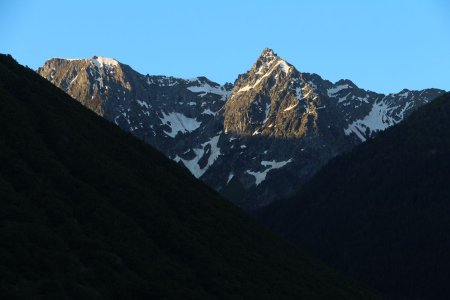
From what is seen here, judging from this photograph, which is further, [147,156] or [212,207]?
[147,156]

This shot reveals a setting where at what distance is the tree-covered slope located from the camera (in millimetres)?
107375

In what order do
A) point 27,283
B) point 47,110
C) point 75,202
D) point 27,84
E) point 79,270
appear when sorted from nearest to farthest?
point 27,283, point 79,270, point 75,202, point 47,110, point 27,84

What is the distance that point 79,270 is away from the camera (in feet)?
354

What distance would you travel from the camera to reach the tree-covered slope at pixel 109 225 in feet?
352

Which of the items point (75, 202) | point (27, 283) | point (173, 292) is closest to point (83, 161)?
point (75, 202)

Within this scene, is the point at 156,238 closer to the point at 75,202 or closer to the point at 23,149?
the point at 75,202

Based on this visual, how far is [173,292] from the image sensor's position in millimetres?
115812

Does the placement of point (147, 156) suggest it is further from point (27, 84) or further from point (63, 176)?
point (63, 176)

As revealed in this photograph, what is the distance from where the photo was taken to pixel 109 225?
5143 inches

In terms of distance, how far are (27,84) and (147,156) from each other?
93.7 feet

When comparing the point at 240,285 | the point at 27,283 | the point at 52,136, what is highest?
the point at 52,136

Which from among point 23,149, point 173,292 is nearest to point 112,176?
point 23,149

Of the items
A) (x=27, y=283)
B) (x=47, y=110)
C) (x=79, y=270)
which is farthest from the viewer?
(x=47, y=110)

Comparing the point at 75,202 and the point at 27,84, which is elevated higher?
the point at 27,84
